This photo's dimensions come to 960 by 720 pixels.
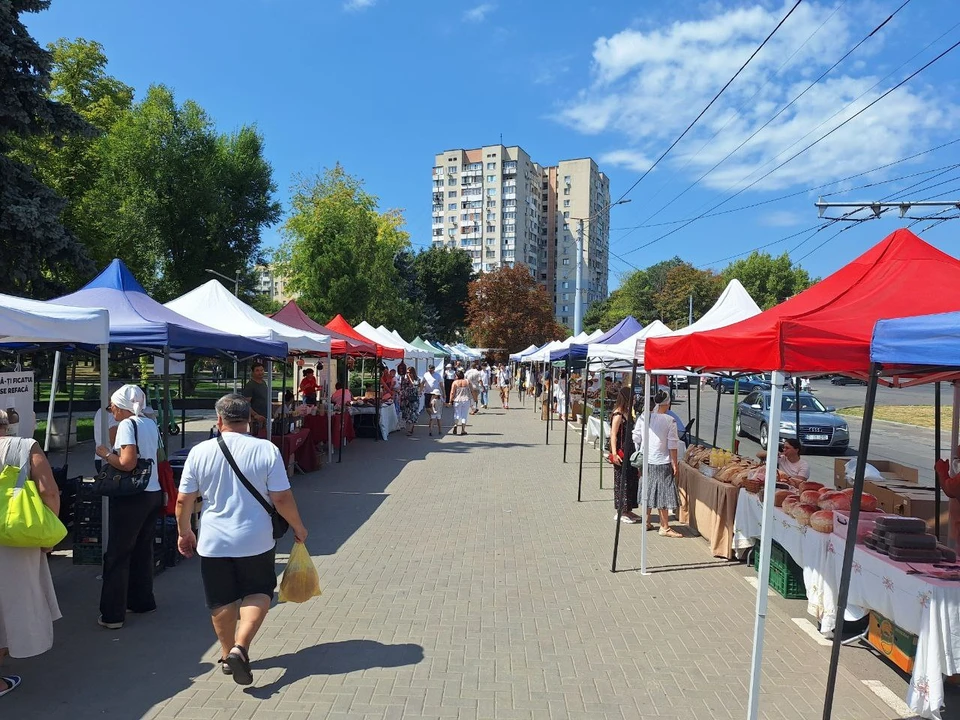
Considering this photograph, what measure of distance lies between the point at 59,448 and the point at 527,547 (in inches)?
478

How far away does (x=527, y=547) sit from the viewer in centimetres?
746

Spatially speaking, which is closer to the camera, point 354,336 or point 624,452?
point 624,452

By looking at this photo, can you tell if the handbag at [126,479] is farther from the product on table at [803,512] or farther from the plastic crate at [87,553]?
the product on table at [803,512]

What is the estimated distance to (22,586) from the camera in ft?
13.1

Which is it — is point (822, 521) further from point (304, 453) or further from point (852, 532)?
point (304, 453)

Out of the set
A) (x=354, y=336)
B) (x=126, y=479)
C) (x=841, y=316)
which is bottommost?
(x=126, y=479)

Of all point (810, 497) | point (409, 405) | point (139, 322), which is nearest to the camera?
point (810, 497)

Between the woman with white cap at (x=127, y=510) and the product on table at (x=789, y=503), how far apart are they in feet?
17.2

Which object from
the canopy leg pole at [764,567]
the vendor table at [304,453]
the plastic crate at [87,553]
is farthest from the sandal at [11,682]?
the vendor table at [304,453]

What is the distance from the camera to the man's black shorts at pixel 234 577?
3.93 m

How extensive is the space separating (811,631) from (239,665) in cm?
421

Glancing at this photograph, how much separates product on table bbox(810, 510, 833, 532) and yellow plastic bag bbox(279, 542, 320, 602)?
390 centimetres

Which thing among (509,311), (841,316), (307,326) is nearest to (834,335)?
(841,316)

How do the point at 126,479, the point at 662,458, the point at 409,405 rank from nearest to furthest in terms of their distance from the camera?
1. the point at 126,479
2. the point at 662,458
3. the point at 409,405
